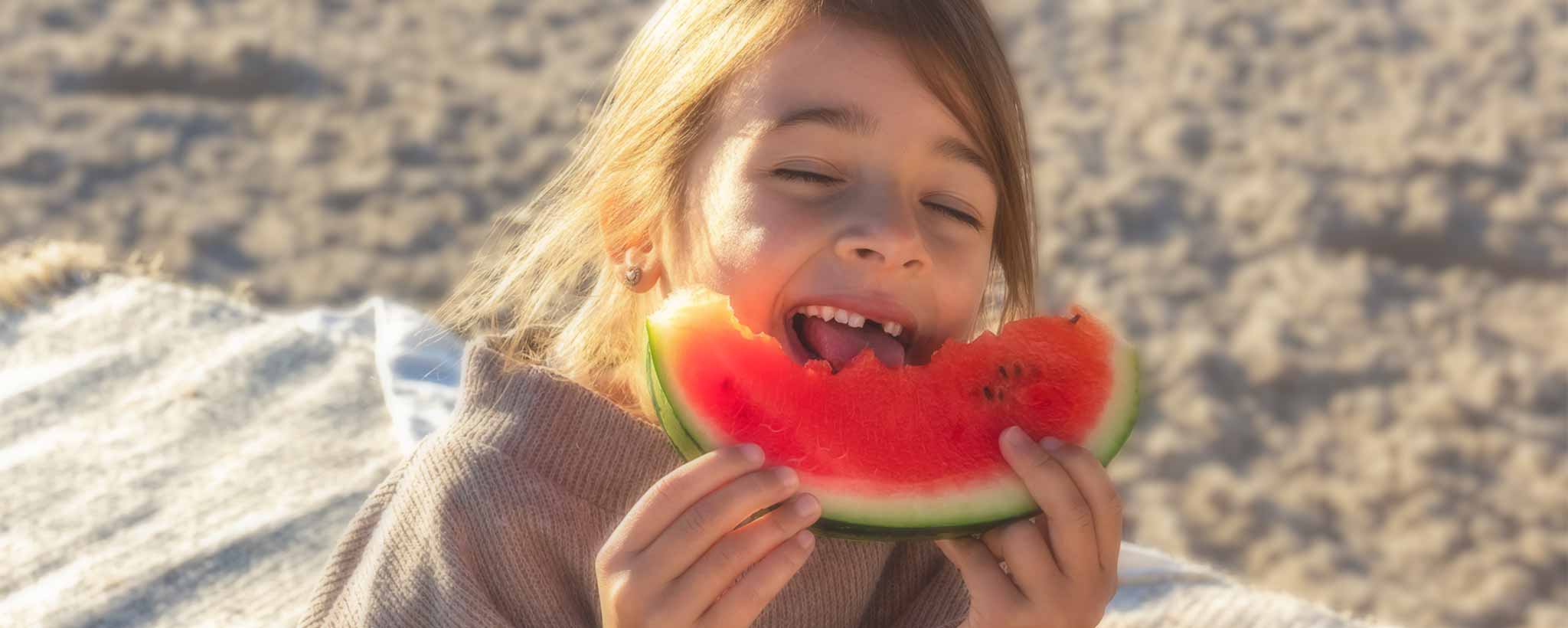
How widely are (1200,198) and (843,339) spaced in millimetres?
3001

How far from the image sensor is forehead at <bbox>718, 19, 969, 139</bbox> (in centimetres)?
182

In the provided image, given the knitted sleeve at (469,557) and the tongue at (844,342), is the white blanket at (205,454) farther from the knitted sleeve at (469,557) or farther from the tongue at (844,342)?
the tongue at (844,342)

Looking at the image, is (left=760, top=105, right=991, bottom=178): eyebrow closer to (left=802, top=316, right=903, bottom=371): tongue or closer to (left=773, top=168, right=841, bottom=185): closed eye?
(left=773, top=168, right=841, bottom=185): closed eye

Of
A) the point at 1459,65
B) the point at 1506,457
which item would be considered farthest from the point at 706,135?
the point at 1459,65

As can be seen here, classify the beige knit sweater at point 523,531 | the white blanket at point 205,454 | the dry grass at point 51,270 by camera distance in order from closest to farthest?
the beige knit sweater at point 523,531 → the white blanket at point 205,454 → the dry grass at point 51,270

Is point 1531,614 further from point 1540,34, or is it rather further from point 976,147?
point 1540,34

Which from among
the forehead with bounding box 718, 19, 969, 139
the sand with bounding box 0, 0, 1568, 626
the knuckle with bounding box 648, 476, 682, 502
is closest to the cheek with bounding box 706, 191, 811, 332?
the forehead with bounding box 718, 19, 969, 139

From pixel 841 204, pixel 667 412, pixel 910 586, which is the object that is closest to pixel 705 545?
pixel 667 412

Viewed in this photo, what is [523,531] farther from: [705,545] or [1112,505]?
[1112,505]

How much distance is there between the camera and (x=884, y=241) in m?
1.69

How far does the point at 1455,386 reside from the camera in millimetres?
3801

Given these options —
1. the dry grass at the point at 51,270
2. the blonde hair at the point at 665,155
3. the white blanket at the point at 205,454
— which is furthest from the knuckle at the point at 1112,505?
the dry grass at the point at 51,270

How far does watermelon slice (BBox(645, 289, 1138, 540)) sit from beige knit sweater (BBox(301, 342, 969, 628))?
0.22 m

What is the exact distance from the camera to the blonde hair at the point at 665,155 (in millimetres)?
1894
